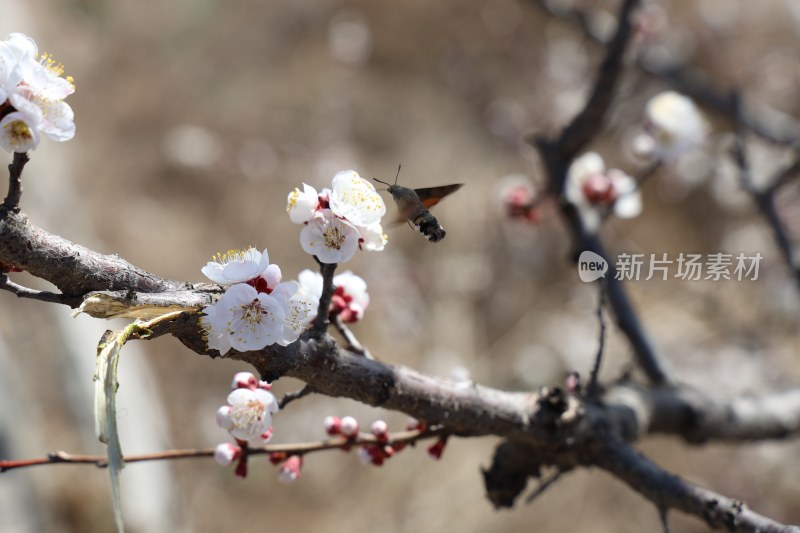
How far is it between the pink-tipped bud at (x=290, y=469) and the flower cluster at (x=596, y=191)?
121cm

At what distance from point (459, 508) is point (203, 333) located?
10.1 feet

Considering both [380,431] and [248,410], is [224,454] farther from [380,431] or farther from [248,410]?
[380,431]

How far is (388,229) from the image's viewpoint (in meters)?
4.39

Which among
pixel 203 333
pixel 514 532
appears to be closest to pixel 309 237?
pixel 203 333

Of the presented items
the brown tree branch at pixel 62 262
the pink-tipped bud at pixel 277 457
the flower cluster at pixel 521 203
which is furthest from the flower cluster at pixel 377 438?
the flower cluster at pixel 521 203

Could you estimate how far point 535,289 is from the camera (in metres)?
5.23

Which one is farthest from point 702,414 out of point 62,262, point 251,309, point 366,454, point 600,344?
point 62,262

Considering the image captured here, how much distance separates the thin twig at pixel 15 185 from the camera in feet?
2.59

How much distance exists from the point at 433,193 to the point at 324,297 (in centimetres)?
23

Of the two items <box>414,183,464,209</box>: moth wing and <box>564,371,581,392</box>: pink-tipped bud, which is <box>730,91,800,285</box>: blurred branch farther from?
<box>414,183,464,209</box>: moth wing

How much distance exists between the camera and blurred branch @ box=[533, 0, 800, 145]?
116 inches

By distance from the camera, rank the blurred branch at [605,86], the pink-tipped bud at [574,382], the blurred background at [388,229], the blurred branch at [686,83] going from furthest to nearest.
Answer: the blurred background at [388,229]
the blurred branch at [686,83]
the blurred branch at [605,86]
the pink-tipped bud at [574,382]

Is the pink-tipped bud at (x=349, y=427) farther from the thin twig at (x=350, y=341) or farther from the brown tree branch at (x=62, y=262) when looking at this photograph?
the brown tree branch at (x=62, y=262)

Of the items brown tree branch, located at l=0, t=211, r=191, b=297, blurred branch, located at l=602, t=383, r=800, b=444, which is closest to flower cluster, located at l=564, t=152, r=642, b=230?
blurred branch, located at l=602, t=383, r=800, b=444
